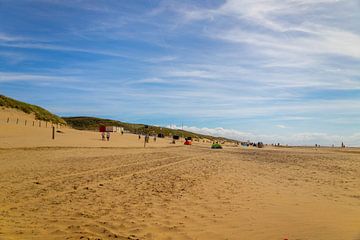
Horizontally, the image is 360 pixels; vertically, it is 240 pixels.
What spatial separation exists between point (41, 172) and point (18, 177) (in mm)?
1686

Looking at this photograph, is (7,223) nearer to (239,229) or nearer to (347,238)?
(239,229)

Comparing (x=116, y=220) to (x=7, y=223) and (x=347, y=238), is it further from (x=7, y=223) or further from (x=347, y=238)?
(x=347, y=238)

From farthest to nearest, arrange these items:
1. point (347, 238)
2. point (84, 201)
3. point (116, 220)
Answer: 1. point (84, 201)
2. point (116, 220)
3. point (347, 238)

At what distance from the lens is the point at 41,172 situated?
17125mm

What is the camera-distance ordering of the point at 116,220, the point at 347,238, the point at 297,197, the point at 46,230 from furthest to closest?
the point at 297,197 < the point at 116,220 < the point at 46,230 < the point at 347,238

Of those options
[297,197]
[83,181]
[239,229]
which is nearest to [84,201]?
[83,181]

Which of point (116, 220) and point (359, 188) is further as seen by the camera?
point (359, 188)

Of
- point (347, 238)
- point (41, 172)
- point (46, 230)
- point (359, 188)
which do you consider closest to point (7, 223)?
point (46, 230)

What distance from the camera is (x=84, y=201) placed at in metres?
11.0

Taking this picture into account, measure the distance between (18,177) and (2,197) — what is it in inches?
171

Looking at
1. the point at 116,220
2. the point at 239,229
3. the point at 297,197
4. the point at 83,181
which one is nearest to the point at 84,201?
the point at 116,220

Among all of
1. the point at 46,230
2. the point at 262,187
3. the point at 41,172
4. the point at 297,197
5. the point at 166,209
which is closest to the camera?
the point at 46,230

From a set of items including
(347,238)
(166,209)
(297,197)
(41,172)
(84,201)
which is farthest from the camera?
(41,172)

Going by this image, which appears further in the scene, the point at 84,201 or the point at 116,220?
the point at 84,201
